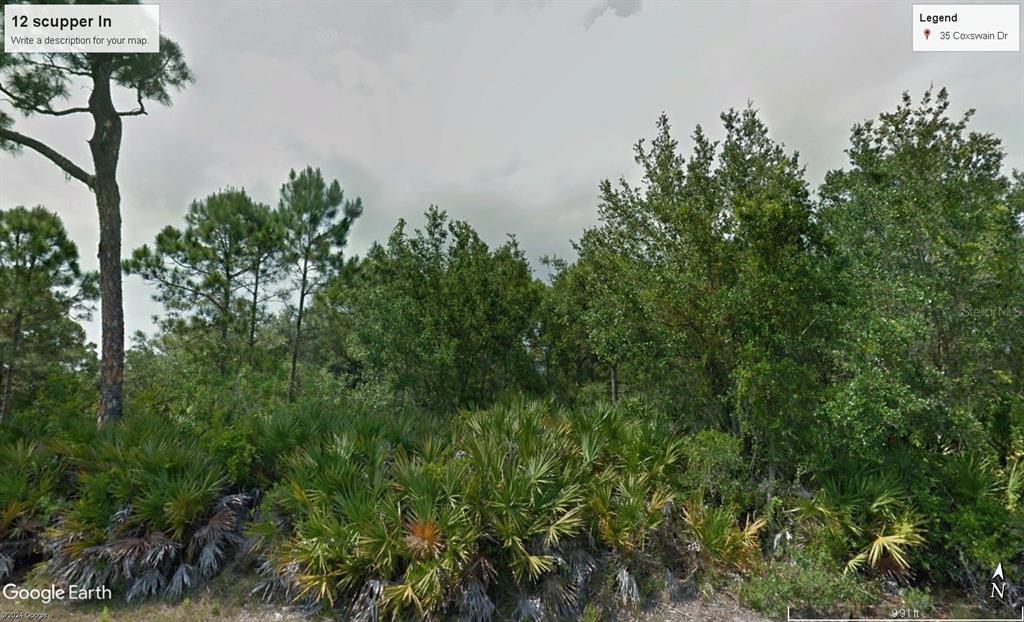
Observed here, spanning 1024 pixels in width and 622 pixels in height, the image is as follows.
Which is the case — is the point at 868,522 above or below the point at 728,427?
below

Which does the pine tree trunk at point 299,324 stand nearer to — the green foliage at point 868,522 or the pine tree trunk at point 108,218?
the pine tree trunk at point 108,218

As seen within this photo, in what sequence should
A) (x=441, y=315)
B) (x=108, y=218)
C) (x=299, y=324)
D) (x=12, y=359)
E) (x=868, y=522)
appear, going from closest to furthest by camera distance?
(x=868, y=522), (x=108, y=218), (x=441, y=315), (x=12, y=359), (x=299, y=324)

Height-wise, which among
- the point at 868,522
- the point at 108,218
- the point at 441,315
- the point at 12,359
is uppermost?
the point at 108,218

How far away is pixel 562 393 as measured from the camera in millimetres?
12133

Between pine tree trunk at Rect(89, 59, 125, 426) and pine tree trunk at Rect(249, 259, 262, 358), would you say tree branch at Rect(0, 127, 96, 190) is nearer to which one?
pine tree trunk at Rect(89, 59, 125, 426)

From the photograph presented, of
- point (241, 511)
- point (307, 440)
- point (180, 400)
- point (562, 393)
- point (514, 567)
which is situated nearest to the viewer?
point (514, 567)

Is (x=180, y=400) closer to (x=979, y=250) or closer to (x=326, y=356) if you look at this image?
(x=326, y=356)

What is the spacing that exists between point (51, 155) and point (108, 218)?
1.69m

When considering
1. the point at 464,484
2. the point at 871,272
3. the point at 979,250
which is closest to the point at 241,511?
the point at 464,484

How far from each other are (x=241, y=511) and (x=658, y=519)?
5.85 metres

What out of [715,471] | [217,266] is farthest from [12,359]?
[715,471]

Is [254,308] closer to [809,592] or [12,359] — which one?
[12,359]

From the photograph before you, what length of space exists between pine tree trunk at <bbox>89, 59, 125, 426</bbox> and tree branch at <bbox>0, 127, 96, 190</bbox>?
300 mm

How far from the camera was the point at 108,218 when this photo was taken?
877cm
